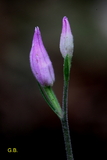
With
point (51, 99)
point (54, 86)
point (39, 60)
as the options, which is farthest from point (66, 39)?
point (54, 86)

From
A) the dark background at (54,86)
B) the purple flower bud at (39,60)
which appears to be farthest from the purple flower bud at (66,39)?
the dark background at (54,86)

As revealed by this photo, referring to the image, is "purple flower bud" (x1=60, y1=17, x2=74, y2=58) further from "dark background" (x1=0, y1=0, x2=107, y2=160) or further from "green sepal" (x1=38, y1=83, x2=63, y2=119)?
"dark background" (x1=0, y1=0, x2=107, y2=160)

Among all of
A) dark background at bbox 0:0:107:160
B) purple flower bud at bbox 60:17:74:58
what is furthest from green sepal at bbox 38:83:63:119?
dark background at bbox 0:0:107:160

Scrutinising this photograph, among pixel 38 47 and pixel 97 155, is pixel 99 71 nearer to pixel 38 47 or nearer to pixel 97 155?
pixel 97 155

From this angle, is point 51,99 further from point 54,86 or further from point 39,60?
point 54,86

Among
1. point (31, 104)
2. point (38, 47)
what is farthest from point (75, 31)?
point (38, 47)
